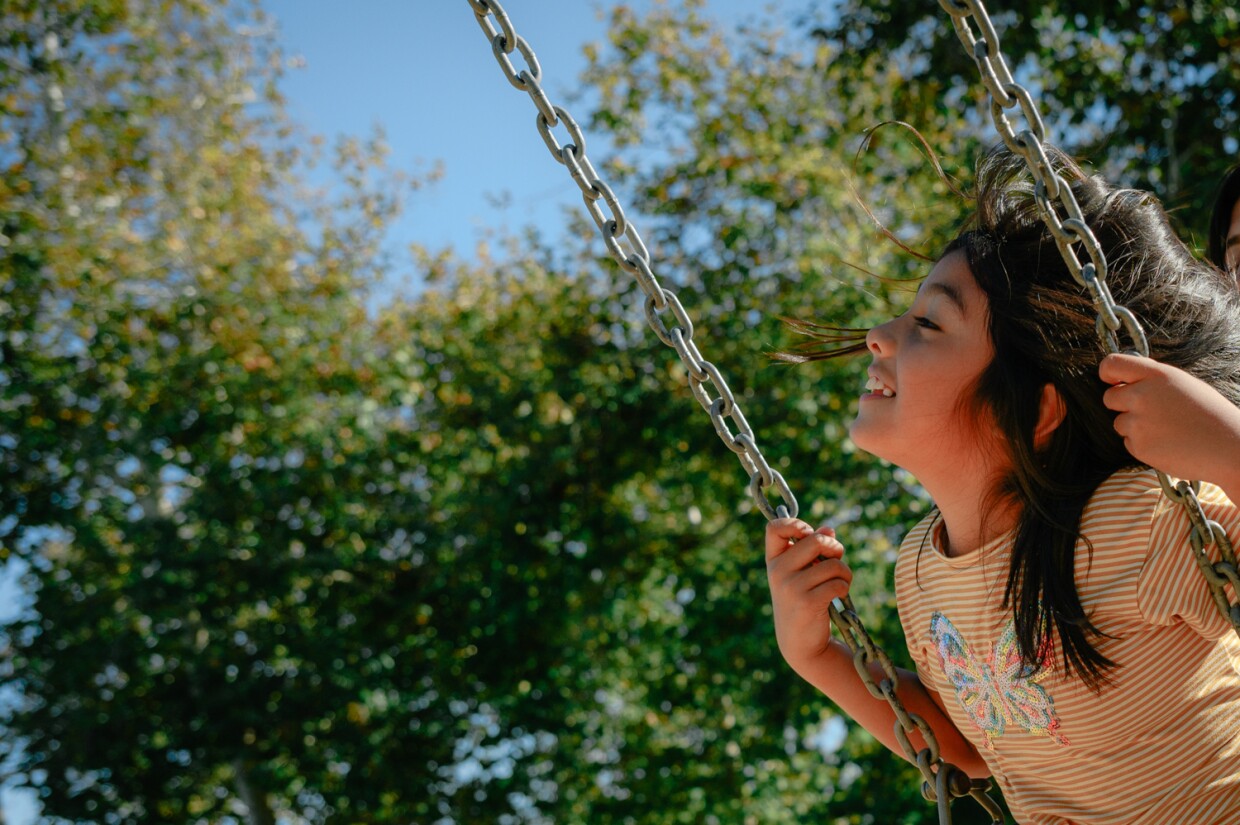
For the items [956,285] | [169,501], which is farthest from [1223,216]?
[169,501]

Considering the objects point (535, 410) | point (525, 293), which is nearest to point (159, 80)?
point (525, 293)

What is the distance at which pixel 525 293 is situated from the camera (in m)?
6.99

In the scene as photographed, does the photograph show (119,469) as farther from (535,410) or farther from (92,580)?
(535,410)

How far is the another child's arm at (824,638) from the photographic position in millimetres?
1571

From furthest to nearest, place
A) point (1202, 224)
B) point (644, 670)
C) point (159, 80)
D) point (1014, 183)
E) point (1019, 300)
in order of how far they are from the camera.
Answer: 1. point (159, 80)
2. point (644, 670)
3. point (1202, 224)
4. point (1014, 183)
5. point (1019, 300)

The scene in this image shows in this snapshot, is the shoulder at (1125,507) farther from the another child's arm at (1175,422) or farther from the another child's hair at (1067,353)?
the another child's arm at (1175,422)

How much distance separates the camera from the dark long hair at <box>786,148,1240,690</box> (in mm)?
1365

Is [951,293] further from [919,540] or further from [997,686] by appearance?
[997,686]

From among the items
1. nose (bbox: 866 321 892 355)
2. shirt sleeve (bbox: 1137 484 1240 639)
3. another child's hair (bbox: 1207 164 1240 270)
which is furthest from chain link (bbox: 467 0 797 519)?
another child's hair (bbox: 1207 164 1240 270)

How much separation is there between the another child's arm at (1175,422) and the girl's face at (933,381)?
0.26 m

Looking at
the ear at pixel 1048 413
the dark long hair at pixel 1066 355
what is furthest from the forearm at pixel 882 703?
the ear at pixel 1048 413

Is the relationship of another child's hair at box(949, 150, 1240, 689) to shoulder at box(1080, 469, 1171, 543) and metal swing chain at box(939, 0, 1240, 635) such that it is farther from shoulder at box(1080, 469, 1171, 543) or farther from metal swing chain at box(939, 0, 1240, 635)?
metal swing chain at box(939, 0, 1240, 635)

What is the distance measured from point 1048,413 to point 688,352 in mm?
434

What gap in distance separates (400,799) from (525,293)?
2859 millimetres
